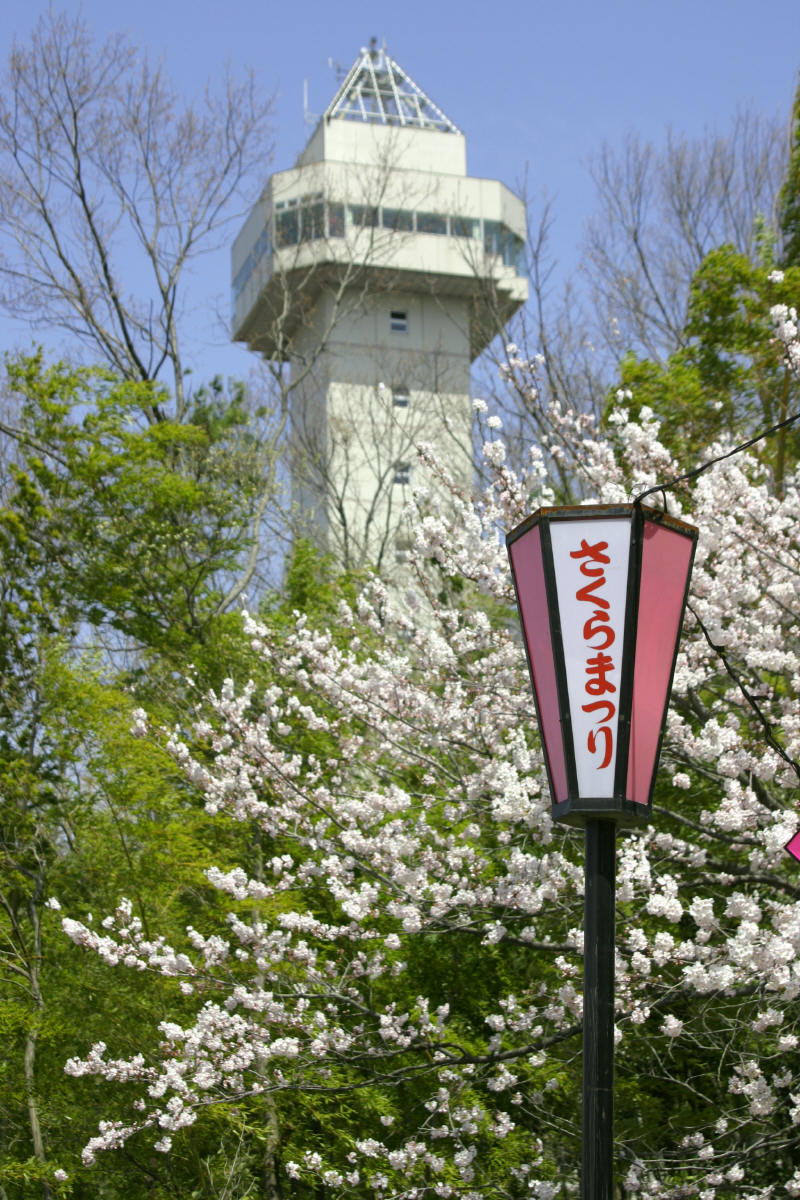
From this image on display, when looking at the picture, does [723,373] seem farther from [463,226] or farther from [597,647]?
[463,226]

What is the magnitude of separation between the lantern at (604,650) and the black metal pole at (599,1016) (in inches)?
3.6

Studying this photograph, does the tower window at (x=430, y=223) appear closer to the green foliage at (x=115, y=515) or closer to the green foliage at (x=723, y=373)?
the green foliage at (x=115, y=515)

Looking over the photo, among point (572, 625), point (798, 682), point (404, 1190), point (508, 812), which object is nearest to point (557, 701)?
point (572, 625)

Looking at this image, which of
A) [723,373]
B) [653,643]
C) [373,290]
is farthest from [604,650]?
[373,290]

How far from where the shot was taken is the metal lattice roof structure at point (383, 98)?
29.7 metres

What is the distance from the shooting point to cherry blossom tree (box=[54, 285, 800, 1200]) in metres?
5.26

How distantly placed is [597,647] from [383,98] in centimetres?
3101

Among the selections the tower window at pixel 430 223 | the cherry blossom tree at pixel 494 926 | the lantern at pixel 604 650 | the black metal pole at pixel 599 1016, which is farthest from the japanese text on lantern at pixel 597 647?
the tower window at pixel 430 223

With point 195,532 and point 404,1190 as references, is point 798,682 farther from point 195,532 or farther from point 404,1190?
point 195,532

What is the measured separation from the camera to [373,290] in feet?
88.9

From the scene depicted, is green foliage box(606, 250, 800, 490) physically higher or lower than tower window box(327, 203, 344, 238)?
lower

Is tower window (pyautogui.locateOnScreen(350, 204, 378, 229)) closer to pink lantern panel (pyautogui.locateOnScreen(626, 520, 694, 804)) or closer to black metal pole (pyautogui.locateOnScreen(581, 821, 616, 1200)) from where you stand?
pink lantern panel (pyautogui.locateOnScreen(626, 520, 694, 804))

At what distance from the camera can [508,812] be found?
4910mm

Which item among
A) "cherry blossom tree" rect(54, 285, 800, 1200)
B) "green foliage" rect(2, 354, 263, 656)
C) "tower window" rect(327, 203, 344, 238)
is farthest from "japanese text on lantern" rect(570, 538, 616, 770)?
"tower window" rect(327, 203, 344, 238)
